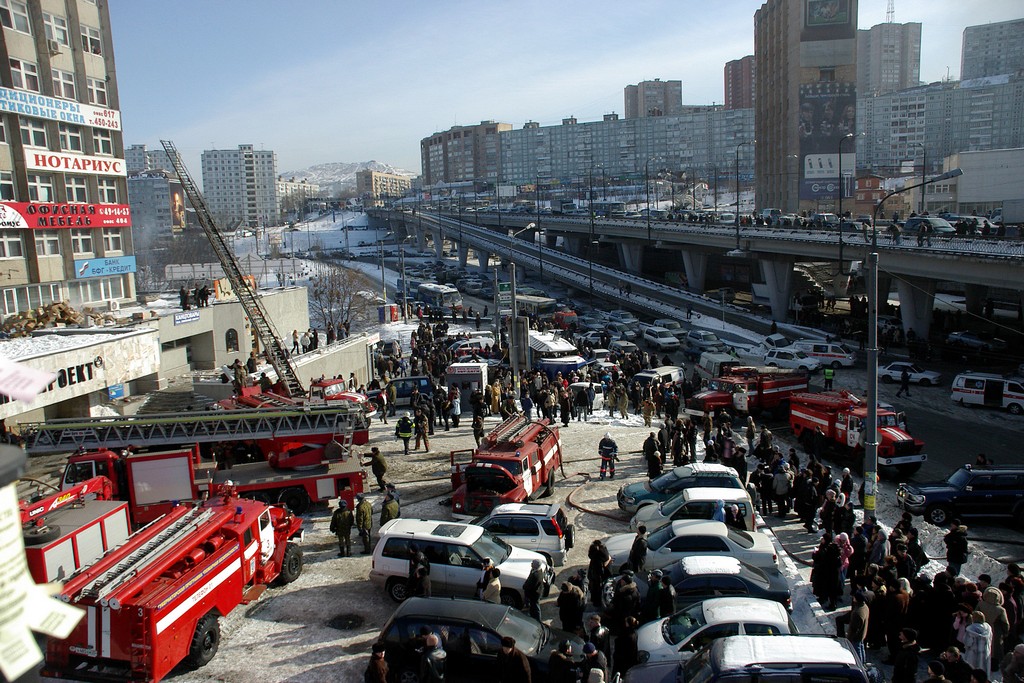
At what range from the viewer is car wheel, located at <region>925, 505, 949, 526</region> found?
49.6 feet

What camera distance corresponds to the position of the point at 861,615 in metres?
9.24

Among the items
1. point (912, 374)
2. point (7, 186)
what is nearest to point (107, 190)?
point (7, 186)

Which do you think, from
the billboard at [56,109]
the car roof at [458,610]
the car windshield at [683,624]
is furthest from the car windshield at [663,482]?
the billboard at [56,109]

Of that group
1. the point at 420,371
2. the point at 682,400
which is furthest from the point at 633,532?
the point at 420,371

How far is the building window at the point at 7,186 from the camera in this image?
94.5ft

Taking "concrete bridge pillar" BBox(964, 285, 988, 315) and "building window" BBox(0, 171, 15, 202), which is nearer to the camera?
"building window" BBox(0, 171, 15, 202)

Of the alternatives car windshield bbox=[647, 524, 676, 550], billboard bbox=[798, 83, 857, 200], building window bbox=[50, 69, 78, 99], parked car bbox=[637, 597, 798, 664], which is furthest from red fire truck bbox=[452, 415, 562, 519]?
billboard bbox=[798, 83, 857, 200]

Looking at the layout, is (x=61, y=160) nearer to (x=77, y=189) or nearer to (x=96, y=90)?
(x=77, y=189)

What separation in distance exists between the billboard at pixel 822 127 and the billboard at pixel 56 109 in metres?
64.7

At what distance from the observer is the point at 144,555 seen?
9.70 m

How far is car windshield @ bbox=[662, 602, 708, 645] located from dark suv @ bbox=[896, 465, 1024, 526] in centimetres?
812

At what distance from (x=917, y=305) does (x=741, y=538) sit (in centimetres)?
3259

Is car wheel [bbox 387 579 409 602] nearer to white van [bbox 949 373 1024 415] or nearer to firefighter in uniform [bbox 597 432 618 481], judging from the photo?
firefighter in uniform [bbox 597 432 618 481]

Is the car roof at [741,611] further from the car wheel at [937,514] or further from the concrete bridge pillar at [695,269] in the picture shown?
the concrete bridge pillar at [695,269]
